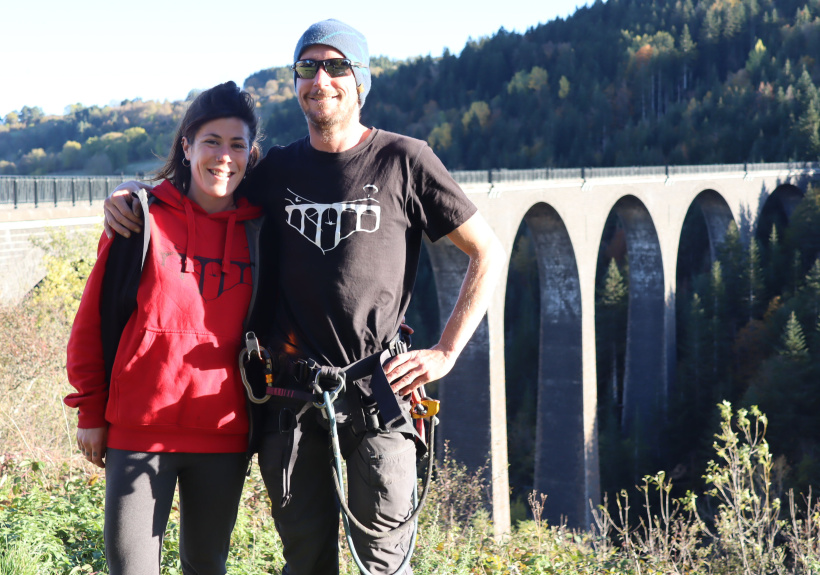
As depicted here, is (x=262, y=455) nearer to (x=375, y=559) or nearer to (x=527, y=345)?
(x=375, y=559)

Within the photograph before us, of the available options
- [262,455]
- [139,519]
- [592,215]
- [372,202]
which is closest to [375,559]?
[262,455]

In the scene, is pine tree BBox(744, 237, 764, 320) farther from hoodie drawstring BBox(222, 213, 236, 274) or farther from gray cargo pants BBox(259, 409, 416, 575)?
hoodie drawstring BBox(222, 213, 236, 274)

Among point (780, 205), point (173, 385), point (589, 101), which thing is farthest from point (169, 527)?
point (589, 101)

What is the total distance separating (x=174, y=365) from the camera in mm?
2094

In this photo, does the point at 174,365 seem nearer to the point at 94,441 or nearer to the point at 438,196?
the point at 94,441

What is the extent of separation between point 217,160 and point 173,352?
0.57 meters

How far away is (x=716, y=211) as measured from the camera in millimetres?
33656

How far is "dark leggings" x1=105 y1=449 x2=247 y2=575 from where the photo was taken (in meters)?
2.04

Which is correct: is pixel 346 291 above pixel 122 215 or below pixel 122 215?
below

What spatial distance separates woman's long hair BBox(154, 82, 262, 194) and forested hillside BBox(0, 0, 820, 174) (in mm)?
36500

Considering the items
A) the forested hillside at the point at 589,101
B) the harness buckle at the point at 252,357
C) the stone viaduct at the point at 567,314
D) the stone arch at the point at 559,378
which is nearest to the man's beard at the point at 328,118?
the harness buckle at the point at 252,357

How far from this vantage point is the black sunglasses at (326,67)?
2.21 meters

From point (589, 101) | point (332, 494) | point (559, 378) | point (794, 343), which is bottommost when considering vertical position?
point (559, 378)

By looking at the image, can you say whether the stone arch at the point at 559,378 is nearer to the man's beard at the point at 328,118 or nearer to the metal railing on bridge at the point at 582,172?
the metal railing on bridge at the point at 582,172
